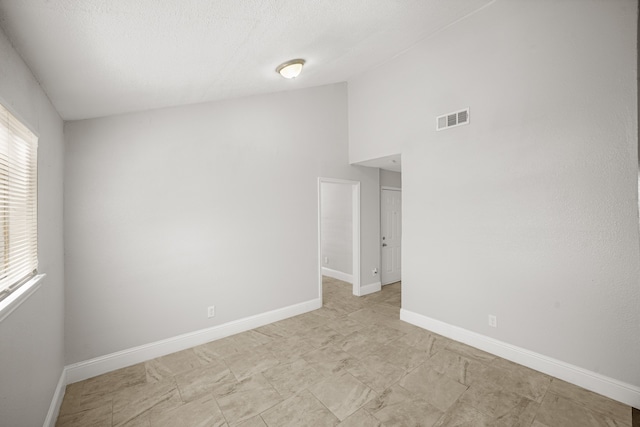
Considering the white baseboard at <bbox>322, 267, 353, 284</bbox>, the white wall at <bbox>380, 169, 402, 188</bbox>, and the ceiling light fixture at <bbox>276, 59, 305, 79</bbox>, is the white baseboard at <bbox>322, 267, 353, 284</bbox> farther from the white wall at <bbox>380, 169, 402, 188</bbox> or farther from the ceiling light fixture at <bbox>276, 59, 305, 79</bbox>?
the ceiling light fixture at <bbox>276, 59, 305, 79</bbox>

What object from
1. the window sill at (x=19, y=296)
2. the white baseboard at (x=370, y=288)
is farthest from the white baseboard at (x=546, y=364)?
the window sill at (x=19, y=296)

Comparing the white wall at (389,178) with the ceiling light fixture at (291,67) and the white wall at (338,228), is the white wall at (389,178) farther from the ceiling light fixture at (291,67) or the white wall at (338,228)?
the ceiling light fixture at (291,67)

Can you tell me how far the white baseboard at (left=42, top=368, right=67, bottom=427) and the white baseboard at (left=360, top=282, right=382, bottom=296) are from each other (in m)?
3.80

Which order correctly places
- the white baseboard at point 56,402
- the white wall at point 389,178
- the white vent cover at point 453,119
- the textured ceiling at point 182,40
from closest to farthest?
the textured ceiling at point 182,40 < the white baseboard at point 56,402 < the white vent cover at point 453,119 < the white wall at point 389,178

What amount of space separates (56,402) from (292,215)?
2.81 m

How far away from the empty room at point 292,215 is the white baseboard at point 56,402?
0.07 m

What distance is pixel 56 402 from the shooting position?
2.04 m

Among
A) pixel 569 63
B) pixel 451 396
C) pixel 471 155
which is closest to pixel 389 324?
pixel 451 396

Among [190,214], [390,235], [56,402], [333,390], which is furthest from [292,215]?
[56,402]

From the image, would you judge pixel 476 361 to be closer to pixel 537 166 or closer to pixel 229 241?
pixel 537 166

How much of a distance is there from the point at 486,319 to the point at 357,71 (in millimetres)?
3640

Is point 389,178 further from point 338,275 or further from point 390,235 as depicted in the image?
point 338,275

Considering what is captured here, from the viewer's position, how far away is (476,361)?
8.98 feet

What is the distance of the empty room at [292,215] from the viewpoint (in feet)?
5.30
